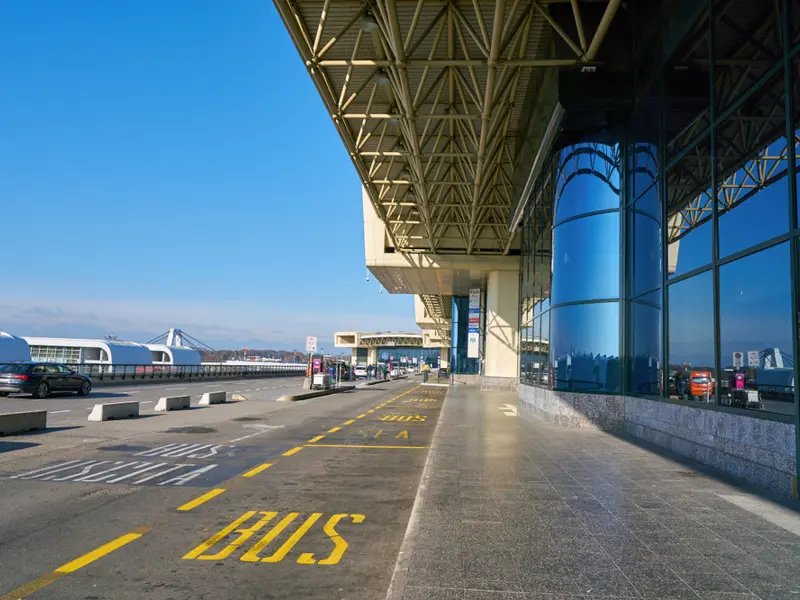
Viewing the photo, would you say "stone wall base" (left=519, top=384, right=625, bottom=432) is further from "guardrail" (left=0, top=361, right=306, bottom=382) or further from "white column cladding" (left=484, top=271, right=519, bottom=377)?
"guardrail" (left=0, top=361, right=306, bottom=382)

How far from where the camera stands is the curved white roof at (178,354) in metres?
87.1

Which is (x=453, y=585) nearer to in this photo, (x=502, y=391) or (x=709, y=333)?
(x=709, y=333)

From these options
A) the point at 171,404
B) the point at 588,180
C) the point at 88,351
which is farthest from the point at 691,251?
the point at 88,351

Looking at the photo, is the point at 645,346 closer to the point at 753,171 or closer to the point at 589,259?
the point at 589,259

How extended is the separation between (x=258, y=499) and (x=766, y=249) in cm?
747

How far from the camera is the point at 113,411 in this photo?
56.2 ft

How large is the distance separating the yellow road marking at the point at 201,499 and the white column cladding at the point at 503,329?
Answer: 3298cm

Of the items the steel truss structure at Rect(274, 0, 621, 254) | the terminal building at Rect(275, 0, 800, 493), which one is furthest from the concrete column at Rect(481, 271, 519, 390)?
the terminal building at Rect(275, 0, 800, 493)

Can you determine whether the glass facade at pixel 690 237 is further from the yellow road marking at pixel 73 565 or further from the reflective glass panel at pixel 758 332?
the yellow road marking at pixel 73 565

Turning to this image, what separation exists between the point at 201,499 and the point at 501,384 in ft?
109

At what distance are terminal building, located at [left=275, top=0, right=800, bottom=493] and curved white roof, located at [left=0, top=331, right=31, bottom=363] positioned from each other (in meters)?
29.9

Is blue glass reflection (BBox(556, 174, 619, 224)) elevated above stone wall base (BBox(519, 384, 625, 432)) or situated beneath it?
elevated above

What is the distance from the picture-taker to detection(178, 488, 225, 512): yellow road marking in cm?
723

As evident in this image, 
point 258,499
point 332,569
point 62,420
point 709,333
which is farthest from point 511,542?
point 62,420
